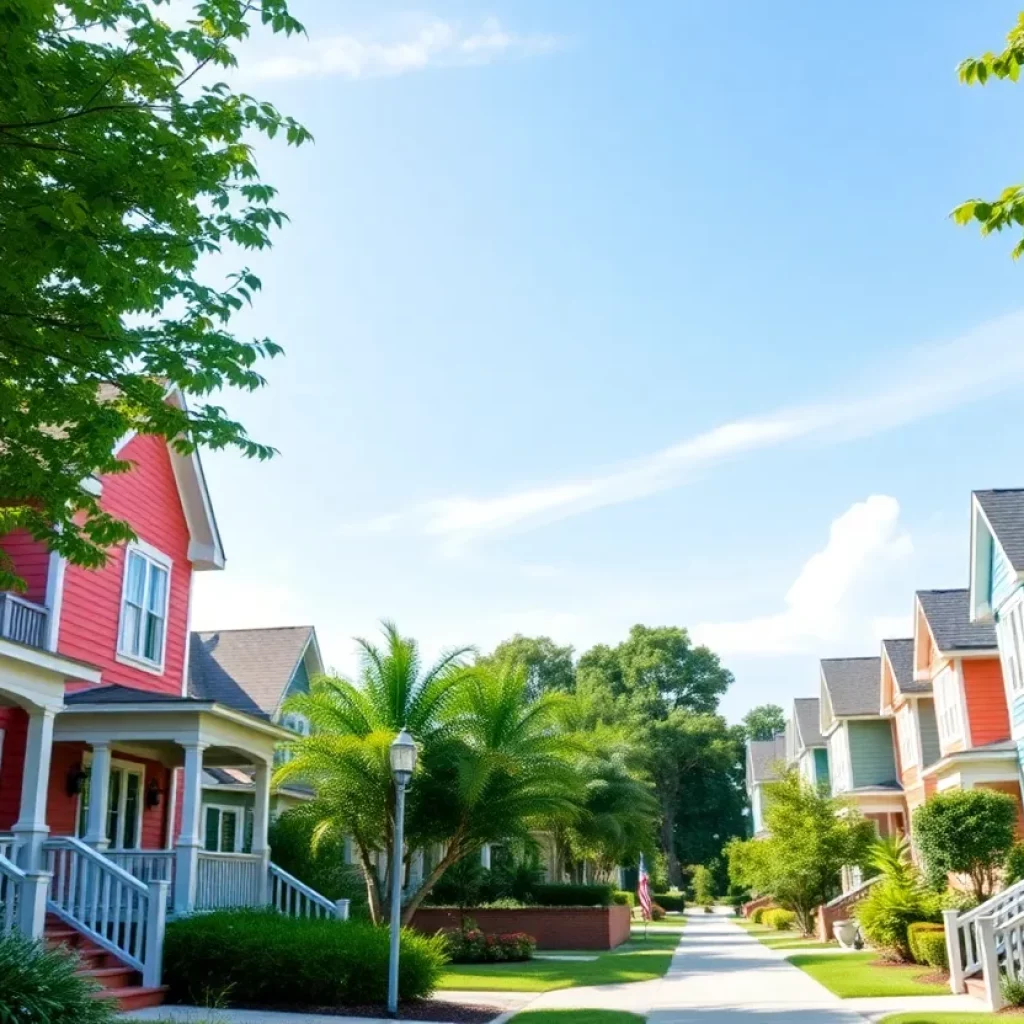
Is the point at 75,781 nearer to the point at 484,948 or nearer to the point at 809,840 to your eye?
the point at 484,948

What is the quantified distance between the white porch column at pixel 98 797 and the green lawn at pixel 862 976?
10639mm

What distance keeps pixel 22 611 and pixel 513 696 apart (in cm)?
950

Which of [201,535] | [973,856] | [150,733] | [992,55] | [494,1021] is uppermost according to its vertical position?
[201,535]

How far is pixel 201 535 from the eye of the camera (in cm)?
2202

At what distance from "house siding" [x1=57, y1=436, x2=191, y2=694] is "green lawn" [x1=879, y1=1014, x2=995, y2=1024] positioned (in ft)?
40.6

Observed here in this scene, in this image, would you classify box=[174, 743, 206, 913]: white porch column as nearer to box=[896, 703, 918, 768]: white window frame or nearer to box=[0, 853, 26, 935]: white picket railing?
box=[0, 853, 26, 935]: white picket railing

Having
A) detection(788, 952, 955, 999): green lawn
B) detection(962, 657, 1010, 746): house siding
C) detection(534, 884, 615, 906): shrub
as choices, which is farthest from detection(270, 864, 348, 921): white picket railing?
detection(962, 657, 1010, 746): house siding

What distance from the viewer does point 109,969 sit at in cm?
1412

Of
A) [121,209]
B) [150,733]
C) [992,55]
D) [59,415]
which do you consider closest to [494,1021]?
[150,733]

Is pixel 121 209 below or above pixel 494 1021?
above

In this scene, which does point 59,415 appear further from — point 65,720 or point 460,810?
point 460,810

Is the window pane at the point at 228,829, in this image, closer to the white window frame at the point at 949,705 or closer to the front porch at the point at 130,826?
the front porch at the point at 130,826

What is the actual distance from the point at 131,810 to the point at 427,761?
517 centimetres

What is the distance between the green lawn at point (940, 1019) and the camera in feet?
40.9
